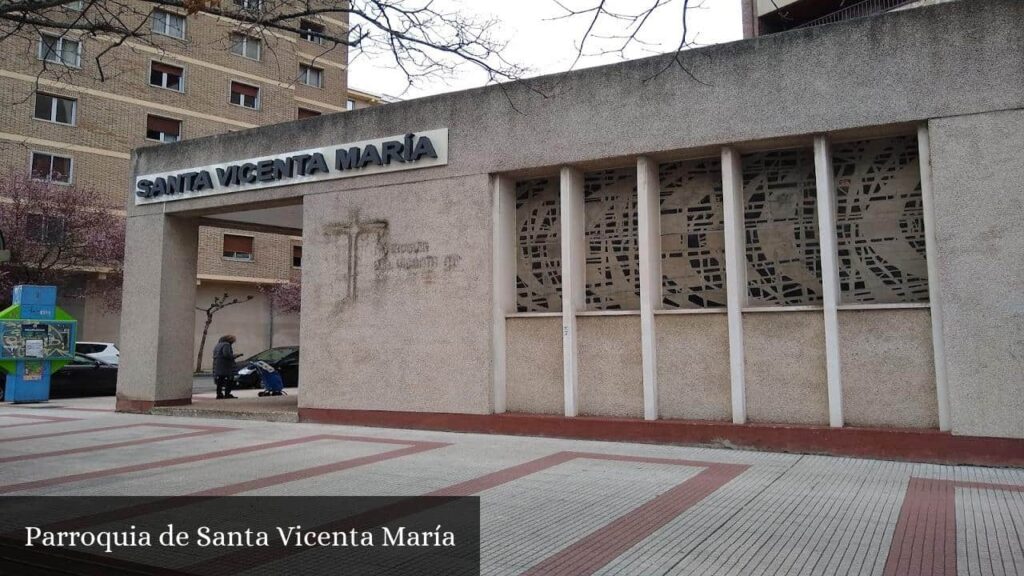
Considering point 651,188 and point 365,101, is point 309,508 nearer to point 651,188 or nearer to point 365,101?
point 651,188

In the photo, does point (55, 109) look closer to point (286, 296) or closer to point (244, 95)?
point (244, 95)

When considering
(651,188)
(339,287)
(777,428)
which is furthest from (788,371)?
(339,287)

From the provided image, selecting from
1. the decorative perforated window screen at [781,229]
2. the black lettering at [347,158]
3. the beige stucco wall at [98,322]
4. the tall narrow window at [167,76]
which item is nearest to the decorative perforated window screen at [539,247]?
the decorative perforated window screen at [781,229]

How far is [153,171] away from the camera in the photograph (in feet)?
42.2

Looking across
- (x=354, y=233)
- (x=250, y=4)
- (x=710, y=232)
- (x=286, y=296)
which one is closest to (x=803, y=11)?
(x=710, y=232)

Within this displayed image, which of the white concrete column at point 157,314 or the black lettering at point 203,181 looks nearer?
the black lettering at point 203,181

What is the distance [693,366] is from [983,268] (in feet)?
9.92

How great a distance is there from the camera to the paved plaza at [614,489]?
418cm

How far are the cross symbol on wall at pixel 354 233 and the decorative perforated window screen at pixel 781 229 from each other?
5115mm

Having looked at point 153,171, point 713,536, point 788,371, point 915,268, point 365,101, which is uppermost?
point 365,101

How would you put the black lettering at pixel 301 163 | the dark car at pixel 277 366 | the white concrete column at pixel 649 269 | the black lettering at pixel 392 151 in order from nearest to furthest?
the white concrete column at pixel 649 269, the black lettering at pixel 392 151, the black lettering at pixel 301 163, the dark car at pixel 277 366

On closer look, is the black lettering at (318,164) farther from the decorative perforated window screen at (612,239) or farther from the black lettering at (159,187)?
the decorative perforated window screen at (612,239)

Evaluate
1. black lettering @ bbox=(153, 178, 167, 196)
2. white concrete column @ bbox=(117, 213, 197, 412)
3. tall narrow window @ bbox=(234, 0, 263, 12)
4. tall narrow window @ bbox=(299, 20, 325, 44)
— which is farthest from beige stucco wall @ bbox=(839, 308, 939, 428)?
black lettering @ bbox=(153, 178, 167, 196)

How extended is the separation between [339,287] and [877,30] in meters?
7.60
